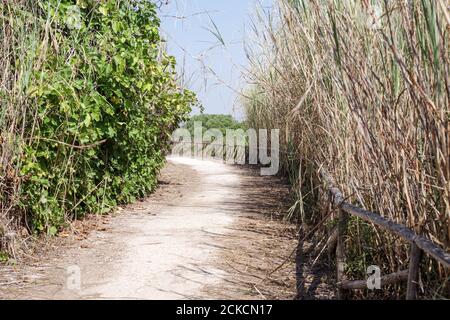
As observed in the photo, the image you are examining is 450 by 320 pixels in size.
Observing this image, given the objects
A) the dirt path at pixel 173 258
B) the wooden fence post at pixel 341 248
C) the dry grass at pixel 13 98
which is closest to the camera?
the wooden fence post at pixel 341 248

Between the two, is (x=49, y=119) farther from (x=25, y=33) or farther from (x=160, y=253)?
(x=160, y=253)

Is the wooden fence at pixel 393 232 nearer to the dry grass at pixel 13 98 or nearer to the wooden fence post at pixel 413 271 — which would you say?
the wooden fence post at pixel 413 271

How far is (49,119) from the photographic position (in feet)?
20.2

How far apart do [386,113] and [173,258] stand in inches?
107

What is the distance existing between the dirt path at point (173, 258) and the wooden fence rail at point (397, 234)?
0.44 metres

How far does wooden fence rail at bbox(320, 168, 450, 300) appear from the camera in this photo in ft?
9.31

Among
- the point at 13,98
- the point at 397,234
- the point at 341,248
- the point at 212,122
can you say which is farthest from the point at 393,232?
the point at 212,122

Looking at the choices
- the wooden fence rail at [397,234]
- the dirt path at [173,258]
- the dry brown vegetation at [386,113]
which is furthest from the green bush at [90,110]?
the wooden fence rail at [397,234]

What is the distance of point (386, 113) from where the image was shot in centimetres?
377

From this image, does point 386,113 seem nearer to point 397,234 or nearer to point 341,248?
point 397,234

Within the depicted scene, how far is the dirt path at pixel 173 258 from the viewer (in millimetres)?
4887

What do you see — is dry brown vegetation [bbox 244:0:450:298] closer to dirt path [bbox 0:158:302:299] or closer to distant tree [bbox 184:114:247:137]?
dirt path [bbox 0:158:302:299]

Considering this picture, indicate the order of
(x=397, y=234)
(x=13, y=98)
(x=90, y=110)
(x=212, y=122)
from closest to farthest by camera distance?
(x=397, y=234) < (x=13, y=98) < (x=90, y=110) < (x=212, y=122)

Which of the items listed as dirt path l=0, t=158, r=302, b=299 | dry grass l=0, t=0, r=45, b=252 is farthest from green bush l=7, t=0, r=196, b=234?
dirt path l=0, t=158, r=302, b=299
